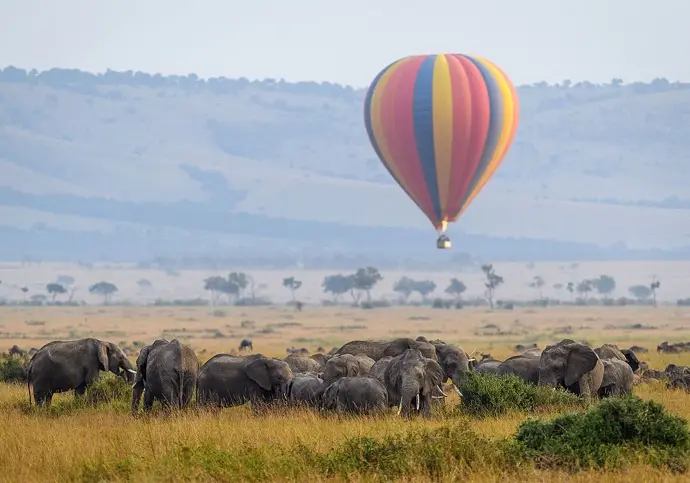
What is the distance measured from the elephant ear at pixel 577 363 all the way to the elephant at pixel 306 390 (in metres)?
4.54

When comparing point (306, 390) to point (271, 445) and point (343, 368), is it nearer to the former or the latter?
point (343, 368)

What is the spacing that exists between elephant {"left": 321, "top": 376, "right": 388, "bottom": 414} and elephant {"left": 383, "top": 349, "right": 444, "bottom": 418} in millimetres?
265

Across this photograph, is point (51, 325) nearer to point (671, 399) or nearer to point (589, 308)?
point (589, 308)

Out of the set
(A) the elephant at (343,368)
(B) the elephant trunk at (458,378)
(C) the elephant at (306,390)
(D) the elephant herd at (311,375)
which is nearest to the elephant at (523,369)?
(D) the elephant herd at (311,375)

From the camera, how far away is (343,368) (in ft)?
85.5

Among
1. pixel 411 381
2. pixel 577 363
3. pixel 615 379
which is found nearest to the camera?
pixel 411 381

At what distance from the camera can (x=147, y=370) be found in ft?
80.3

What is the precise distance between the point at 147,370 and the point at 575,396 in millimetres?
7531

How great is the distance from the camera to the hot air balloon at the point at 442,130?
6869 cm

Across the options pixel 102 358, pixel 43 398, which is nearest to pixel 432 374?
pixel 102 358

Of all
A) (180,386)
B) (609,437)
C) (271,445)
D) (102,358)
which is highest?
(102,358)

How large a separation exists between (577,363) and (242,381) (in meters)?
6.11

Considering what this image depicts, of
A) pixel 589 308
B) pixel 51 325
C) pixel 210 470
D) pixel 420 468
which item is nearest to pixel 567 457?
pixel 420 468

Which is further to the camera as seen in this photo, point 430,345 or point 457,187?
point 457,187
